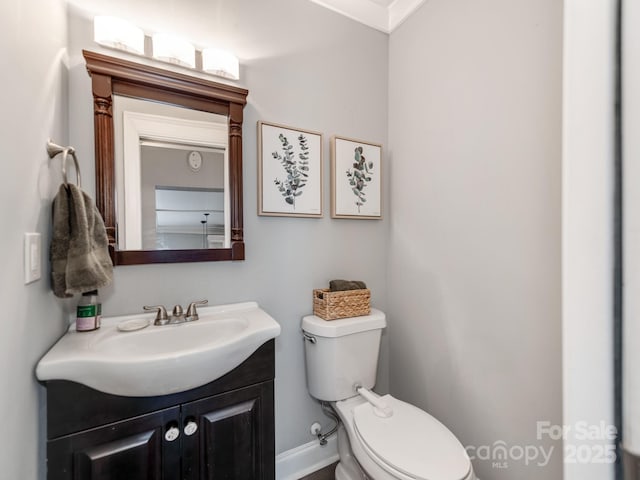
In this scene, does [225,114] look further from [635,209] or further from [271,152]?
[635,209]

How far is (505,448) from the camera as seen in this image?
3.72 feet

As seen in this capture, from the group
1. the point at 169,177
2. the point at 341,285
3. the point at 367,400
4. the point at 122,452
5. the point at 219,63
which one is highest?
the point at 219,63

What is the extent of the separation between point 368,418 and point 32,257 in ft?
4.06

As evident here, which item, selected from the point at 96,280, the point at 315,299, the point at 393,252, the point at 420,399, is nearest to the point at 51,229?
the point at 96,280

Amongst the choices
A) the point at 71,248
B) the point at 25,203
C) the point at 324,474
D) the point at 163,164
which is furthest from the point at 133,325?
the point at 324,474

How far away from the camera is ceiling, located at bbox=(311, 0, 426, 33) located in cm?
154

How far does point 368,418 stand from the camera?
1163 millimetres

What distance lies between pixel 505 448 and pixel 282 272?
117cm

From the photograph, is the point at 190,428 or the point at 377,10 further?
the point at 377,10

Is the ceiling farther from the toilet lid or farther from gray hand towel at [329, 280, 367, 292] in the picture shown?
the toilet lid

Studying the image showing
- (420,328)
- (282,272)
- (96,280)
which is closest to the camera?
(96,280)

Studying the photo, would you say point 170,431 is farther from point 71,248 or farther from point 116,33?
point 116,33

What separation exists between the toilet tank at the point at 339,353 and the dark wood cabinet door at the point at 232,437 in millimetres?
326

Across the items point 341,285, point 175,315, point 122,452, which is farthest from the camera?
point 341,285
